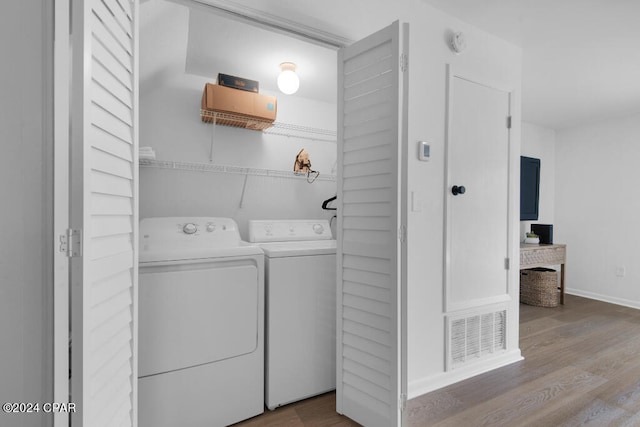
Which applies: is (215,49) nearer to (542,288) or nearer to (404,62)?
(404,62)

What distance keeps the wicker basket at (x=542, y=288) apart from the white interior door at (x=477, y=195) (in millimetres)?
1962

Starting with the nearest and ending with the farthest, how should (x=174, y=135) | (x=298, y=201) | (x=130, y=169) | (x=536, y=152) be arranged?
1. (x=130, y=169)
2. (x=174, y=135)
3. (x=298, y=201)
4. (x=536, y=152)

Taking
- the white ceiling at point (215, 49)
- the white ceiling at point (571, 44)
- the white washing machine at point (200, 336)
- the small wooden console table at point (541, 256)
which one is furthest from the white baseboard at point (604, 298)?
the white washing machine at point (200, 336)

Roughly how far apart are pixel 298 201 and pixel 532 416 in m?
2.11

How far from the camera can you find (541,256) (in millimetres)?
3584

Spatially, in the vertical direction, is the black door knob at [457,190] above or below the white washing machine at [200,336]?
above

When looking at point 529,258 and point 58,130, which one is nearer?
point 58,130

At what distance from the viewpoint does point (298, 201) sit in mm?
2848

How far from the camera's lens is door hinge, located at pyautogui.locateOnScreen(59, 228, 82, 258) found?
826 millimetres

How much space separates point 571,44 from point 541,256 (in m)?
2.18

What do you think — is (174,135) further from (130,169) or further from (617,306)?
(617,306)

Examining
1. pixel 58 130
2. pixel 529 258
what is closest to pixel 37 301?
pixel 58 130

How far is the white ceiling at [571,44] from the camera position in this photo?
1.98 metres

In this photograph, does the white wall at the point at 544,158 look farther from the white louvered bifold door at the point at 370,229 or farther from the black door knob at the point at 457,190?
the white louvered bifold door at the point at 370,229
